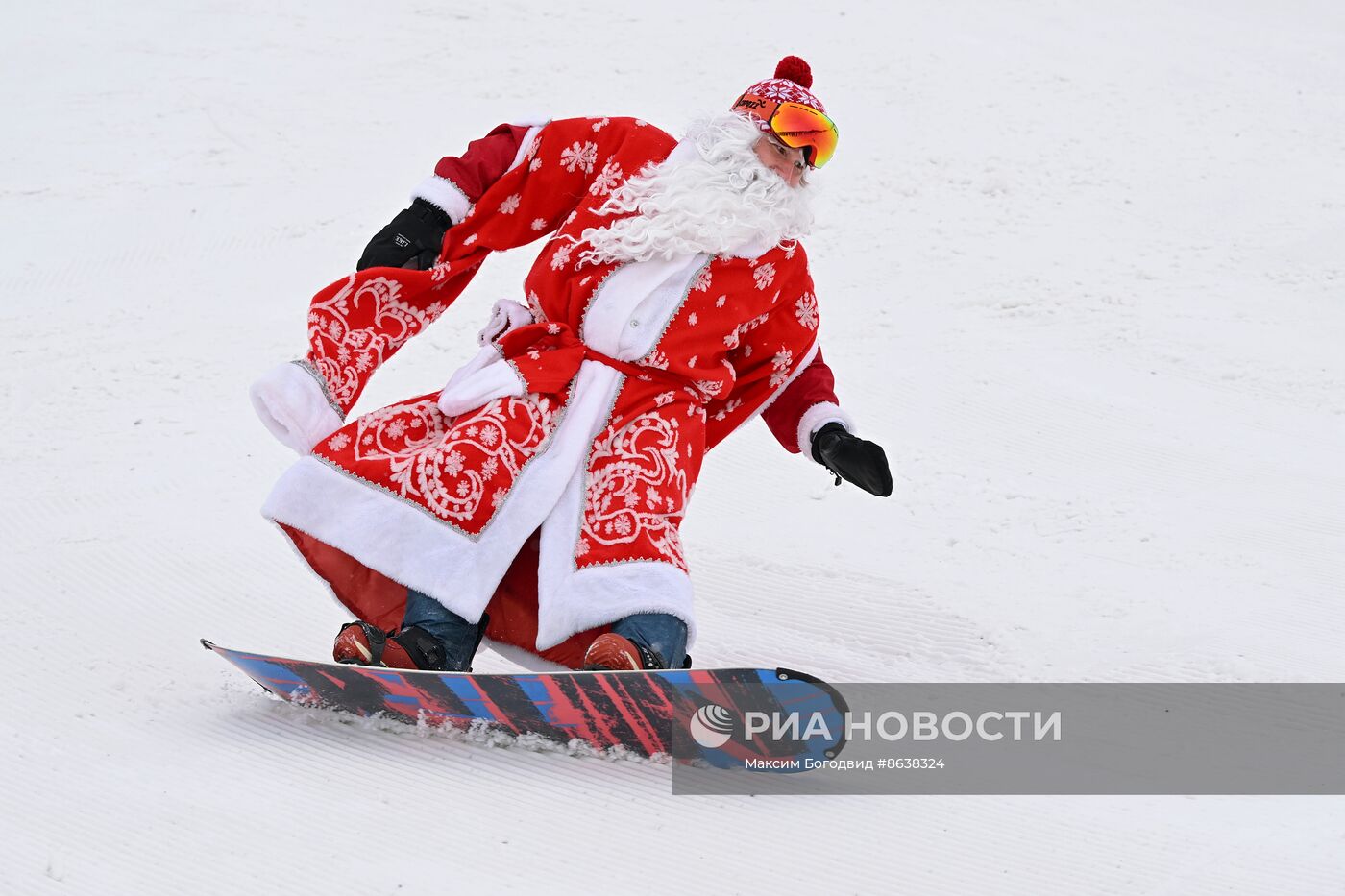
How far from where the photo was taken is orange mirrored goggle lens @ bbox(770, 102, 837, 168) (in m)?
3.03

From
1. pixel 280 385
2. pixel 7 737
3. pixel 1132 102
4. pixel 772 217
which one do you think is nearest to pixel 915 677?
pixel 772 217

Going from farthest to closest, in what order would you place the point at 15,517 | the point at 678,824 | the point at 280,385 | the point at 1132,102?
the point at 1132,102 < the point at 15,517 < the point at 280,385 < the point at 678,824

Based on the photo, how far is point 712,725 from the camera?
8.69 feet

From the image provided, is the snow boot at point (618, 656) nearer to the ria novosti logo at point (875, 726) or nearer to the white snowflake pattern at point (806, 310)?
the ria novosti logo at point (875, 726)

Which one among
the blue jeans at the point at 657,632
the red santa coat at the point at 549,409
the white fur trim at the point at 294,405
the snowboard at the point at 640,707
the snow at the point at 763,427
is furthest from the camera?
the white fur trim at the point at 294,405

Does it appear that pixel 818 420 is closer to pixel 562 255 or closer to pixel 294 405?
pixel 562 255

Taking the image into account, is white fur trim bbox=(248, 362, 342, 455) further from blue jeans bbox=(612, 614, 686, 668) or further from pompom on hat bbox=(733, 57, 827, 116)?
pompom on hat bbox=(733, 57, 827, 116)

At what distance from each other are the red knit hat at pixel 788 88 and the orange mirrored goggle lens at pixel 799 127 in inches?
1.2

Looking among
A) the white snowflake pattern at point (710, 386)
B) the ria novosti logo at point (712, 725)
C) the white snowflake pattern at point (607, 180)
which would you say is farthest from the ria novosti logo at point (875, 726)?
the white snowflake pattern at point (607, 180)

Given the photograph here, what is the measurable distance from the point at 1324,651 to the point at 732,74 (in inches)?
232

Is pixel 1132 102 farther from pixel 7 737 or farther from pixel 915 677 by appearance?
pixel 7 737

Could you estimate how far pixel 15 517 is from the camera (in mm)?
4039

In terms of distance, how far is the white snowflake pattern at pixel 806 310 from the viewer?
10.5ft

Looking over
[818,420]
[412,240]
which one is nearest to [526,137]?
[412,240]
